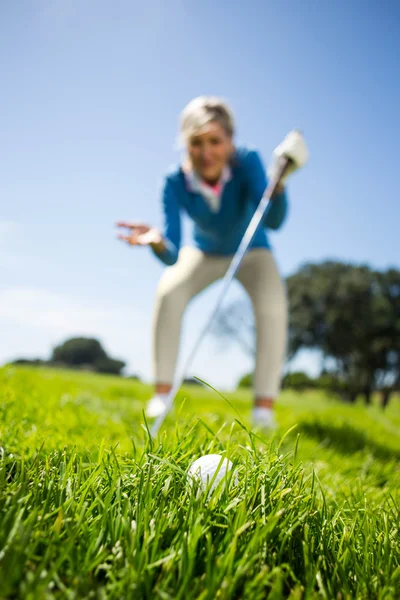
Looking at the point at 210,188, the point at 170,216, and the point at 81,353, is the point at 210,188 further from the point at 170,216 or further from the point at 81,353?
the point at 81,353

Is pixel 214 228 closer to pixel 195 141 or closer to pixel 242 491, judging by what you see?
pixel 195 141

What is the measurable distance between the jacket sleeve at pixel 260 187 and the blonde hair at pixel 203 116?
298 mm

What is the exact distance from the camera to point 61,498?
1.07m

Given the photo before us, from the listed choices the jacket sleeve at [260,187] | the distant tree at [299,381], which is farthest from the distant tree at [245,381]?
the jacket sleeve at [260,187]

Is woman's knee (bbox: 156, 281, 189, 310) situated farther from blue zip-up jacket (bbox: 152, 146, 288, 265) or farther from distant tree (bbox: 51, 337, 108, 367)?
distant tree (bbox: 51, 337, 108, 367)

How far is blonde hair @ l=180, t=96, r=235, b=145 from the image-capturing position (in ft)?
11.9

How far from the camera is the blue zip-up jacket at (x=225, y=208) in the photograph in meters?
3.91

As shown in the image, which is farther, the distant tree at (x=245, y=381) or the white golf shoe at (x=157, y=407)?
the distant tree at (x=245, y=381)

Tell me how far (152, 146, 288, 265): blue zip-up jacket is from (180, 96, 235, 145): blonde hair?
30 cm

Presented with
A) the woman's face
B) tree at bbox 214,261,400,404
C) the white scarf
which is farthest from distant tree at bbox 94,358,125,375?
the woman's face

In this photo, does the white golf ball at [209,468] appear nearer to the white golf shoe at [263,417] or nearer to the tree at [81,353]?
the white golf shoe at [263,417]

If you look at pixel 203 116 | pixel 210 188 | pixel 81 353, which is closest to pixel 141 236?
pixel 210 188

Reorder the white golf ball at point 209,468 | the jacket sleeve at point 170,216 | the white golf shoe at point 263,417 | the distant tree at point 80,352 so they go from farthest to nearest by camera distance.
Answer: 1. the distant tree at point 80,352
2. the jacket sleeve at point 170,216
3. the white golf shoe at point 263,417
4. the white golf ball at point 209,468

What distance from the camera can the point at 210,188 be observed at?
392cm
